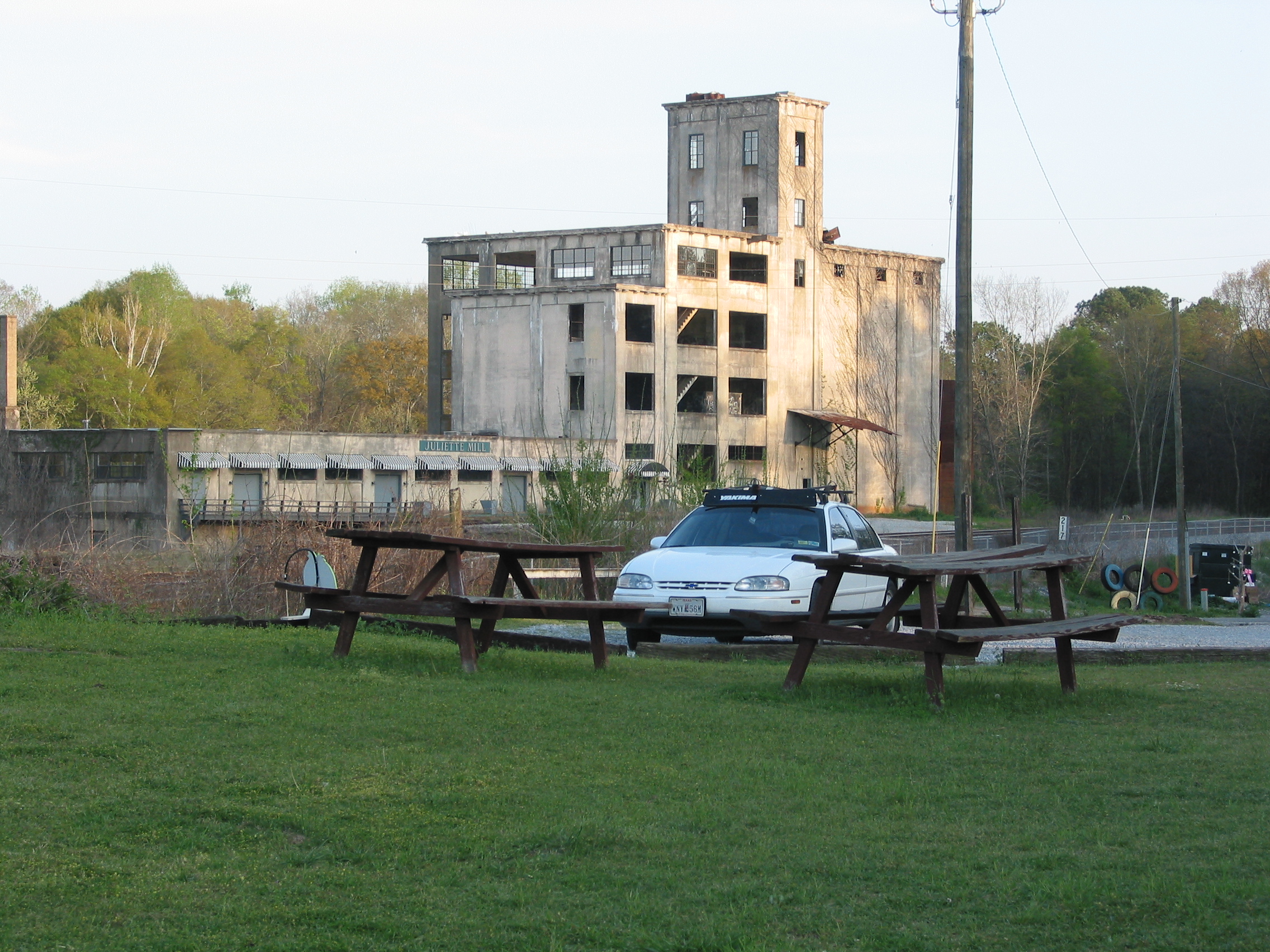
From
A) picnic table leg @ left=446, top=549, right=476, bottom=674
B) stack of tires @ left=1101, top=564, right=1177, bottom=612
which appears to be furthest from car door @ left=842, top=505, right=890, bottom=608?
stack of tires @ left=1101, top=564, right=1177, bottom=612

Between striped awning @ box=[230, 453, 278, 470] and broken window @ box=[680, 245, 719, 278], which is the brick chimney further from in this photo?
broken window @ box=[680, 245, 719, 278]

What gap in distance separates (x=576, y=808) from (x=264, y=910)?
1730mm

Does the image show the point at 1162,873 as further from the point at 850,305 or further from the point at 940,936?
the point at 850,305

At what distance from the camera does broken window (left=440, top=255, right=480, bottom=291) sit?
75.9 meters

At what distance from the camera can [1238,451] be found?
8662cm

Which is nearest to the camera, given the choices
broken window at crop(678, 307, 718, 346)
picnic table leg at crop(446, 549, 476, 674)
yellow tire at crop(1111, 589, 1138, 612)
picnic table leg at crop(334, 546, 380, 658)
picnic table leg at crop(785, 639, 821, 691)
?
picnic table leg at crop(785, 639, 821, 691)

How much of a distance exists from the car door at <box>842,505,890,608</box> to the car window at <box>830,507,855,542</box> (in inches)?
3.5

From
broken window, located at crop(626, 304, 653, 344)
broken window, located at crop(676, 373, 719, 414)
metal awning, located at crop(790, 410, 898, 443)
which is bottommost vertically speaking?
metal awning, located at crop(790, 410, 898, 443)

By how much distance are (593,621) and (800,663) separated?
5.81ft

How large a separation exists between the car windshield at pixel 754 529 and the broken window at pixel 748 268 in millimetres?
60314

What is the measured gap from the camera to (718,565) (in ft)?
44.8

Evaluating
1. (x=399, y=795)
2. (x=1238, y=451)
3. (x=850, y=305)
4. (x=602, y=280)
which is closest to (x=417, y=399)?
(x=602, y=280)

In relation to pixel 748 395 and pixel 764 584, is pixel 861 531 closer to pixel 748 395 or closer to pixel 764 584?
pixel 764 584

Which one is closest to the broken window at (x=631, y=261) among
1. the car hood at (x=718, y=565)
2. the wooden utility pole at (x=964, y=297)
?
the wooden utility pole at (x=964, y=297)
